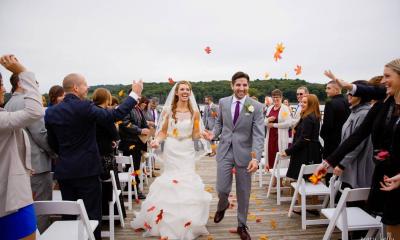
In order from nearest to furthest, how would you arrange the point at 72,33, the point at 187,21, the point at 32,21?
1. the point at 32,21
2. the point at 72,33
3. the point at 187,21

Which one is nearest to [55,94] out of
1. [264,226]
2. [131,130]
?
[131,130]

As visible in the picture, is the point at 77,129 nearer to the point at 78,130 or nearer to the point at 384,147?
the point at 78,130

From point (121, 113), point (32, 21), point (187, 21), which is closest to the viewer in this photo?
point (121, 113)

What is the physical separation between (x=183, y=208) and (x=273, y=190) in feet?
11.3

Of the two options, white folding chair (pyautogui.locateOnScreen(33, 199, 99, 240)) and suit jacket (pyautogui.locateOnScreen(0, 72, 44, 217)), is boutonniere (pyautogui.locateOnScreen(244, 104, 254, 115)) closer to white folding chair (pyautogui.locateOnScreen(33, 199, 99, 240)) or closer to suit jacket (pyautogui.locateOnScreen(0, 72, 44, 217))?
white folding chair (pyautogui.locateOnScreen(33, 199, 99, 240))

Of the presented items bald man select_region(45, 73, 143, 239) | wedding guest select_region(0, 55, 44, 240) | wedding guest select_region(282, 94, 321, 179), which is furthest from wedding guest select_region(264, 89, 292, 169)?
wedding guest select_region(0, 55, 44, 240)

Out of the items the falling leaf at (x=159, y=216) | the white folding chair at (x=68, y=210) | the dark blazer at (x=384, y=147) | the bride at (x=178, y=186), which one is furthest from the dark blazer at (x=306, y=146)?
the white folding chair at (x=68, y=210)

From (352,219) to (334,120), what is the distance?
2099 mm

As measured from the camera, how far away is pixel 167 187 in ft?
14.5

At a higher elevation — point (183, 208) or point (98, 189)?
point (98, 189)

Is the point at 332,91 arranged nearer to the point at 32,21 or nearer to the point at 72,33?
the point at 32,21

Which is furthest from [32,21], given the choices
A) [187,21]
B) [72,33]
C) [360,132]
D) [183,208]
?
[360,132]

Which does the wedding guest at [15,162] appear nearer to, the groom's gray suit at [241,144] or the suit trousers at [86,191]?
the suit trousers at [86,191]

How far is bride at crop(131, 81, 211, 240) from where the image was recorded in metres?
4.15
